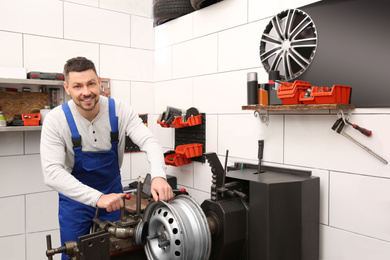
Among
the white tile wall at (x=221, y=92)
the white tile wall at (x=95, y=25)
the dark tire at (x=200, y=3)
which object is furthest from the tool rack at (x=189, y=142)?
the white tile wall at (x=95, y=25)

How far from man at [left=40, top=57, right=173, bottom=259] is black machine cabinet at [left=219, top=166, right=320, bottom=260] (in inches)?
18.2

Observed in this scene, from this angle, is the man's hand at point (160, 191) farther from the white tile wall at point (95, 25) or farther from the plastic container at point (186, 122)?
the white tile wall at point (95, 25)

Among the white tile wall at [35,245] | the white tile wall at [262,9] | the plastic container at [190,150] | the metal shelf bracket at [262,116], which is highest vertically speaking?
the white tile wall at [262,9]

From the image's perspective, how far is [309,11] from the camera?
67.8 inches

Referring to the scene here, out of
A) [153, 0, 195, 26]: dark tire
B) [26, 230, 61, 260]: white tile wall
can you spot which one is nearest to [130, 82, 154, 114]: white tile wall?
[153, 0, 195, 26]: dark tire

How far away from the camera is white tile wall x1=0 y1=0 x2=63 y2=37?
2330 mm

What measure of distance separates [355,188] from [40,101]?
2.19 meters

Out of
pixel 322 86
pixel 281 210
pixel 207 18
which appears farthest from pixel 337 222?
Answer: pixel 207 18

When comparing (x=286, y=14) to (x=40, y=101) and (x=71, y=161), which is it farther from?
(x=40, y=101)

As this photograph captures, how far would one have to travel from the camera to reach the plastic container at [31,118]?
223 centimetres

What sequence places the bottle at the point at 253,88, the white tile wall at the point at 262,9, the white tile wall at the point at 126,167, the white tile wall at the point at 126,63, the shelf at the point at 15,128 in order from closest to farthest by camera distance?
1. the bottle at the point at 253,88
2. the white tile wall at the point at 262,9
3. the shelf at the point at 15,128
4. the white tile wall at the point at 126,63
5. the white tile wall at the point at 126,167

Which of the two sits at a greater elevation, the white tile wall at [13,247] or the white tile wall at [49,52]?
the white tile wall at [49,52]

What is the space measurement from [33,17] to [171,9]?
3.45ft

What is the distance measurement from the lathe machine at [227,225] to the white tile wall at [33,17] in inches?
65.0
